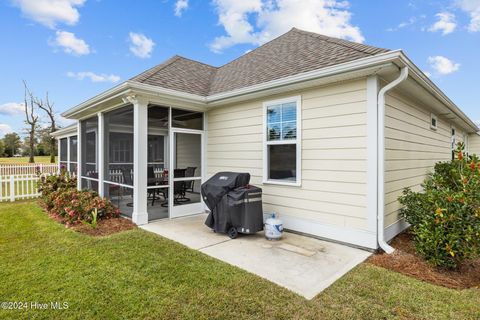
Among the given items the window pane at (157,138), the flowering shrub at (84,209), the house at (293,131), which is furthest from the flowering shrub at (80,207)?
the window pane at (157,138)

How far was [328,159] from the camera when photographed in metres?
4.41

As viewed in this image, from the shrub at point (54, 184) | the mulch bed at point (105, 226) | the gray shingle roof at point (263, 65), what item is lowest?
the mulch bed at point (105, 226)

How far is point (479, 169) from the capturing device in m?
3.40

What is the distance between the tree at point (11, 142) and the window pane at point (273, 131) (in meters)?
56.3

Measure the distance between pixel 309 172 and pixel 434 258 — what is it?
2.15 meters

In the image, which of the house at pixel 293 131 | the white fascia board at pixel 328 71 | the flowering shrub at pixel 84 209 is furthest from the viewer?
the flowering shrub at pixel 84 209

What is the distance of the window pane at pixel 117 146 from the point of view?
6.28m

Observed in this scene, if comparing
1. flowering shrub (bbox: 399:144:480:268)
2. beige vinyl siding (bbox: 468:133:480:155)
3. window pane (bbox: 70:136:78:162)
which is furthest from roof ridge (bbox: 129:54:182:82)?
beige vinyl siding (bbox: 468:133:480:155)

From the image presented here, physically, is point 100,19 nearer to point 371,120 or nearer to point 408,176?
point 371,120

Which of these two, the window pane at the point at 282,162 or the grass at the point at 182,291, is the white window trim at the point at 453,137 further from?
the grass at the point at 182,291

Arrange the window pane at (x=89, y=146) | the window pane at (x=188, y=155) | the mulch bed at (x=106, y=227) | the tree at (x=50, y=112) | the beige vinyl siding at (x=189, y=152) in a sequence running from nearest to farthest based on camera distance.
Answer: the mulch bed at (x=106, y=227) < the window pane at (x=188, y=155) < the beige vinyl siding at (x=189, y=152) < the window pane at (x=89, y=146) < the tree at (x=50, y=112)

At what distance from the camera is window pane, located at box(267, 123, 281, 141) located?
5160 millimetres

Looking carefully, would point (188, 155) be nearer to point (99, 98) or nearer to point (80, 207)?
point (99, 98)

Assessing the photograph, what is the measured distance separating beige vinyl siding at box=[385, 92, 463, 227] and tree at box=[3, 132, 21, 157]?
58.4 metres
